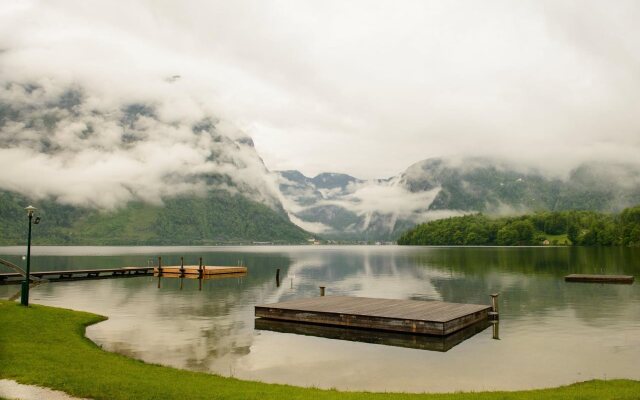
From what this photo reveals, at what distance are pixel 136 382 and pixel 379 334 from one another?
63.2ft

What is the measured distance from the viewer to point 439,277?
8556cm

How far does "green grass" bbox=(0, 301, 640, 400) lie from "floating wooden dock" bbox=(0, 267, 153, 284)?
2294 inches

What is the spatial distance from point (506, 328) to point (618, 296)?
1119 inches

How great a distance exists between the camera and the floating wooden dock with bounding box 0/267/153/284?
7594 centimetres

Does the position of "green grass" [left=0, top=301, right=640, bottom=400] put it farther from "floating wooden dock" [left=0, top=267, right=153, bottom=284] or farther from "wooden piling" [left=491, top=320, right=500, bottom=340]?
"floating wooden dock" [left=0, top=267, right=153, bottom=284]

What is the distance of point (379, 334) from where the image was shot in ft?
113

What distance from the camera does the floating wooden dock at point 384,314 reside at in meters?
33.8

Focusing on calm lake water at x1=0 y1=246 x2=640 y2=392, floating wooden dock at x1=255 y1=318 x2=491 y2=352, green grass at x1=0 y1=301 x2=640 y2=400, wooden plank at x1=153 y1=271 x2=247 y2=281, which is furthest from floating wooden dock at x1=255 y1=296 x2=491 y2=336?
wooden plank at x1=153 y1=271 x2=247 y2=281

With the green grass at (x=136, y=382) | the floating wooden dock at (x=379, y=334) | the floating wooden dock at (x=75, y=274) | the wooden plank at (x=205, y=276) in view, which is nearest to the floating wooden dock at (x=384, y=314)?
the floating wooden dock at (x=379, y=334)

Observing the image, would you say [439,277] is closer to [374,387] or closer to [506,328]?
[506,328]

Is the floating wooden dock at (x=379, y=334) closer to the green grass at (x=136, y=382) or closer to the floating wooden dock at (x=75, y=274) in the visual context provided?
the green grass at (x=136, y=382)

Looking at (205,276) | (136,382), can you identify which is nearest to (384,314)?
(136,382)

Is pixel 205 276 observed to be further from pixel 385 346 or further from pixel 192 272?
pixel 385 346

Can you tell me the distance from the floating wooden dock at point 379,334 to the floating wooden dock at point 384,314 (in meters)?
0.37
